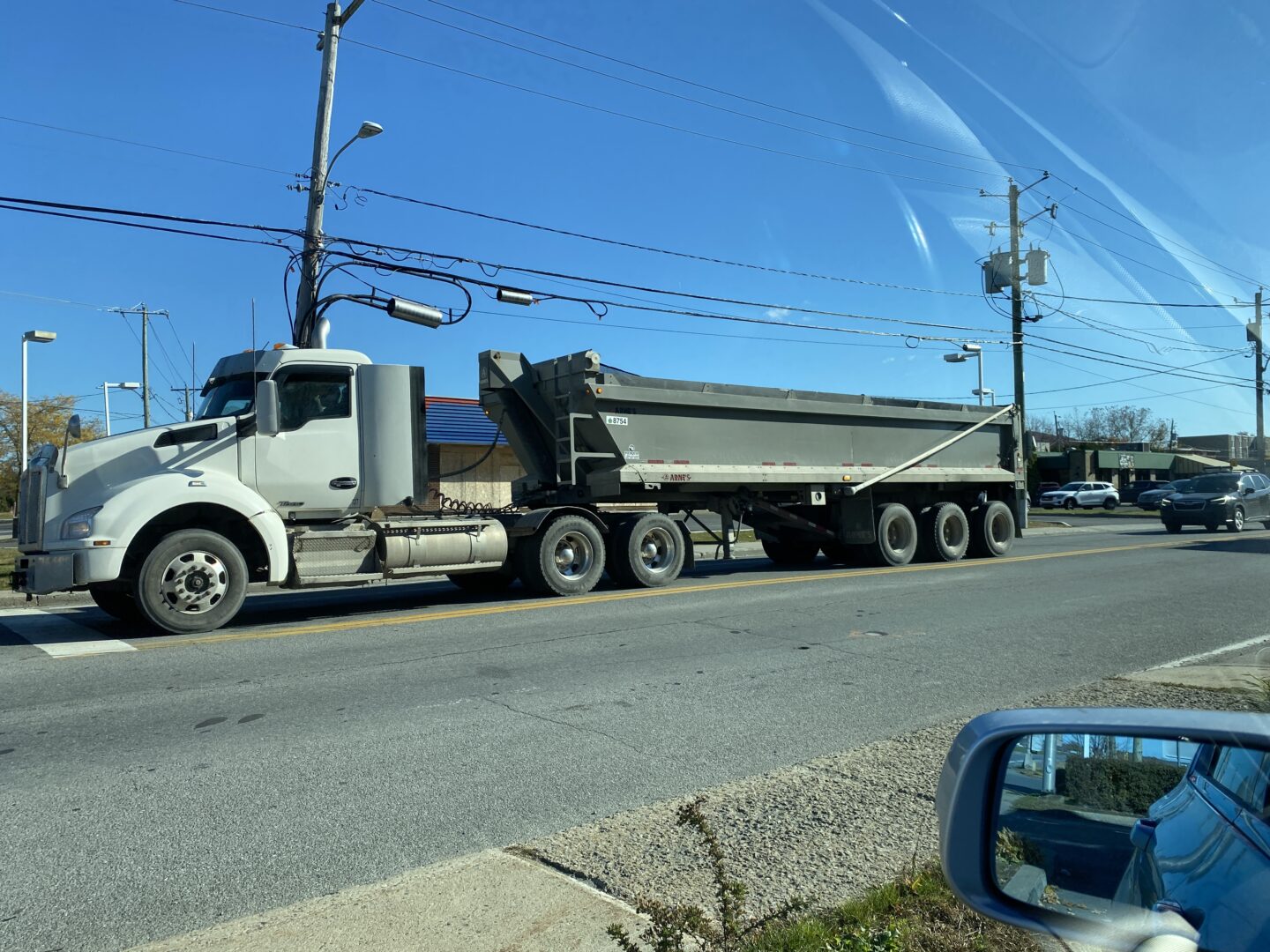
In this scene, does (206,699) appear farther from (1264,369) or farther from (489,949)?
(1264,369)

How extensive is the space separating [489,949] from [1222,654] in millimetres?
7863

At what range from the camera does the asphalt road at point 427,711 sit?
4.00 meters

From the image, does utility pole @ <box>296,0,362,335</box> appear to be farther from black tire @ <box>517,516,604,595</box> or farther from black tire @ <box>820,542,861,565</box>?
black tire @ <box>820,542,861,565</box>

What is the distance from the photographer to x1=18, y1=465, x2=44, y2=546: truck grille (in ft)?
31.0

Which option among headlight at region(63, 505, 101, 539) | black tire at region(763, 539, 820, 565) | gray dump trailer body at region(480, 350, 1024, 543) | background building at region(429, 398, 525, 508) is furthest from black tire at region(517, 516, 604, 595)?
black tire at region(763, 539, 820, 565)

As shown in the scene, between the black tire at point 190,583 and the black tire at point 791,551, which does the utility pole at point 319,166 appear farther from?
the black tire at point 791,551

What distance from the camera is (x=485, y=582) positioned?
13531 mm

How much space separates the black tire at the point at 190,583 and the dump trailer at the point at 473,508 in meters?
0.02

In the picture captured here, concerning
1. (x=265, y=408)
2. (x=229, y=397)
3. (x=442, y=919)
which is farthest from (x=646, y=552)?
(x=442, y=919)

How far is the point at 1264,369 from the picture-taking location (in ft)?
112

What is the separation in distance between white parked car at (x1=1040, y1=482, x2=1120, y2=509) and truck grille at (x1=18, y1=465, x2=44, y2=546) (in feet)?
163

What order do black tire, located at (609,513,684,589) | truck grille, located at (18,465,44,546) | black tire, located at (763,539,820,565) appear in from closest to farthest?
truck grille, located at (18,465,44,546)
black tire, located at (609,513,684,589)
black tire, located at (763,539,820,565)

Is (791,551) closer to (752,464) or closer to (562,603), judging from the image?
(752,464)

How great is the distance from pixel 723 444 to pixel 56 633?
871cm
